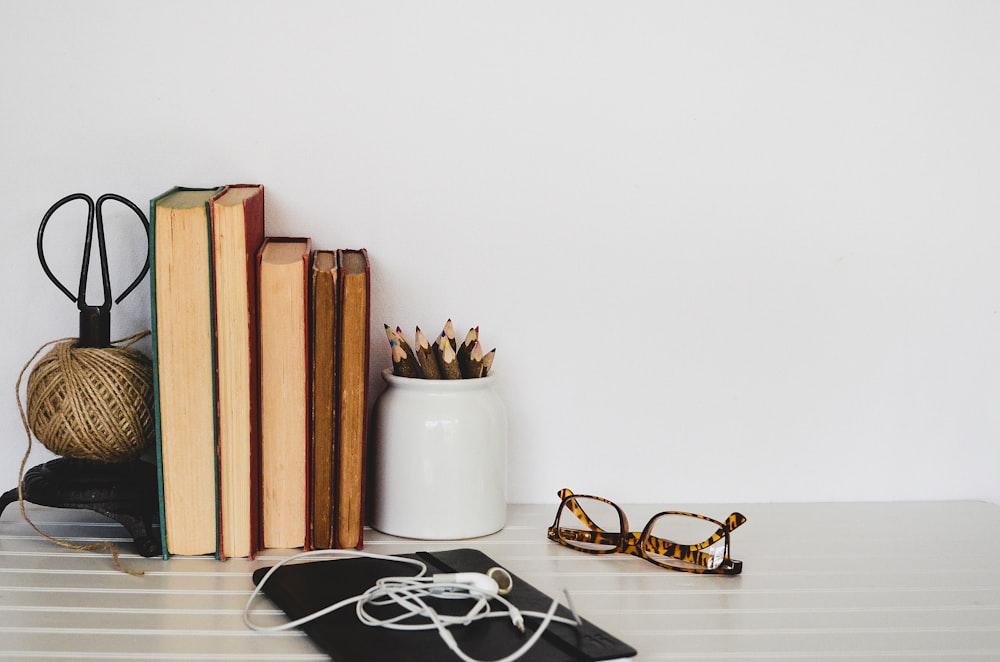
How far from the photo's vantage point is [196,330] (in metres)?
0.85

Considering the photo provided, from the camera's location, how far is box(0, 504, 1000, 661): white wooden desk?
688mm

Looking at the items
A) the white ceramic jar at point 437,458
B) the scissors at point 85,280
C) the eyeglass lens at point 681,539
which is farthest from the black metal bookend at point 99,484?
the eyeglass lens at point 681,539

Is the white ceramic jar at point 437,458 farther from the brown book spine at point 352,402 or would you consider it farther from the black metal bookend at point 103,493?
the black metal bookend at point 103,493

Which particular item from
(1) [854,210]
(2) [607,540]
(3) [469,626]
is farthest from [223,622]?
(1) [854,210]

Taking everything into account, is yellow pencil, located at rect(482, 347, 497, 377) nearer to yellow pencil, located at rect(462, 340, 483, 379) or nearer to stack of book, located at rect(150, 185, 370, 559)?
yellow pencil, located at rect(462, 340, 483, 379)

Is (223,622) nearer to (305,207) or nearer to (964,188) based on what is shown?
(305,207)

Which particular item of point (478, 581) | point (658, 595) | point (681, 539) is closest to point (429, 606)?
point (478, 581)

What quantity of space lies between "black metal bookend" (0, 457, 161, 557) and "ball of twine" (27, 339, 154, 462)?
0.02m

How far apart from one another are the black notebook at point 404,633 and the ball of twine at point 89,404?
0.63ft

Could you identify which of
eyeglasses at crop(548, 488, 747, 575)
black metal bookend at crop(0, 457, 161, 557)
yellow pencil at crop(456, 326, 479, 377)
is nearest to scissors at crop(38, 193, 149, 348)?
black metal bookend at crop(0, 457, 161, 557)

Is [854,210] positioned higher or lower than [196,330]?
higher

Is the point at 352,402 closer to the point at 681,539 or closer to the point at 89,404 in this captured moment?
the point at 89,404

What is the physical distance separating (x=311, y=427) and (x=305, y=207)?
0.89 feet

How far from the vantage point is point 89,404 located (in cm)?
85
